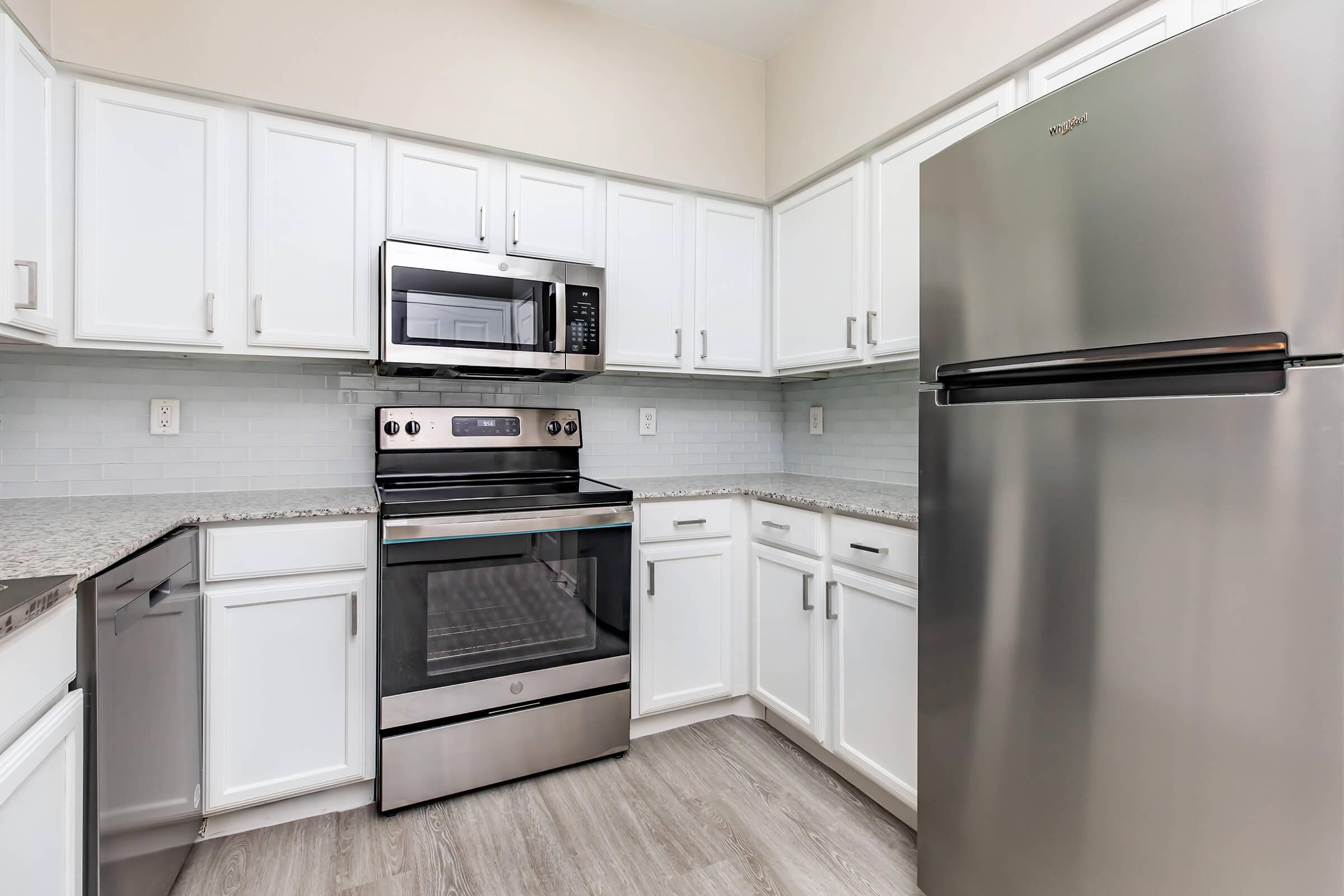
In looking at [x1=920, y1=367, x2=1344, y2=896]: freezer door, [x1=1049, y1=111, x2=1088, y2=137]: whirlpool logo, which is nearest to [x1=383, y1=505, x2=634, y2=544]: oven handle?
[x1=920, y1=367, x2=1344, y2=896]: freezer door

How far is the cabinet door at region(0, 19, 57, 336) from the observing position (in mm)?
1457

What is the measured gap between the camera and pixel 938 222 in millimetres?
1414

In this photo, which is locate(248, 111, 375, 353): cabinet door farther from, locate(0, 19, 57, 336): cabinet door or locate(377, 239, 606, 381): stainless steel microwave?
locate(0, 19, 57, 336): cabinet door

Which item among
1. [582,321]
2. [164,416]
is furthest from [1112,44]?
[164,416]

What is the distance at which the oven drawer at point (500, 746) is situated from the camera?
1835 millimetres

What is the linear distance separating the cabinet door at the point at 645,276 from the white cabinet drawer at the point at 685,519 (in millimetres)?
574

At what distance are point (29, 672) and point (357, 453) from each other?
142 cm

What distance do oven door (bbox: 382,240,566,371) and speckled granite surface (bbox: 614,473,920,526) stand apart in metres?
0.63

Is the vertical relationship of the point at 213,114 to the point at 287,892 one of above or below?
above

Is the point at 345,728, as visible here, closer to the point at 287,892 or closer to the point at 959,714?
the point at 287,892

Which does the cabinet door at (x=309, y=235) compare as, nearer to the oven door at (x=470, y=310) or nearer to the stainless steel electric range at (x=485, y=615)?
the oven door at (x=470, y=310)

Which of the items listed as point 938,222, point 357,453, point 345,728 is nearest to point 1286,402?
point 938,222

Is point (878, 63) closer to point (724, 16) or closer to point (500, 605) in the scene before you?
point (724, 16)

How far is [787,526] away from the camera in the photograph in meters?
2.18
